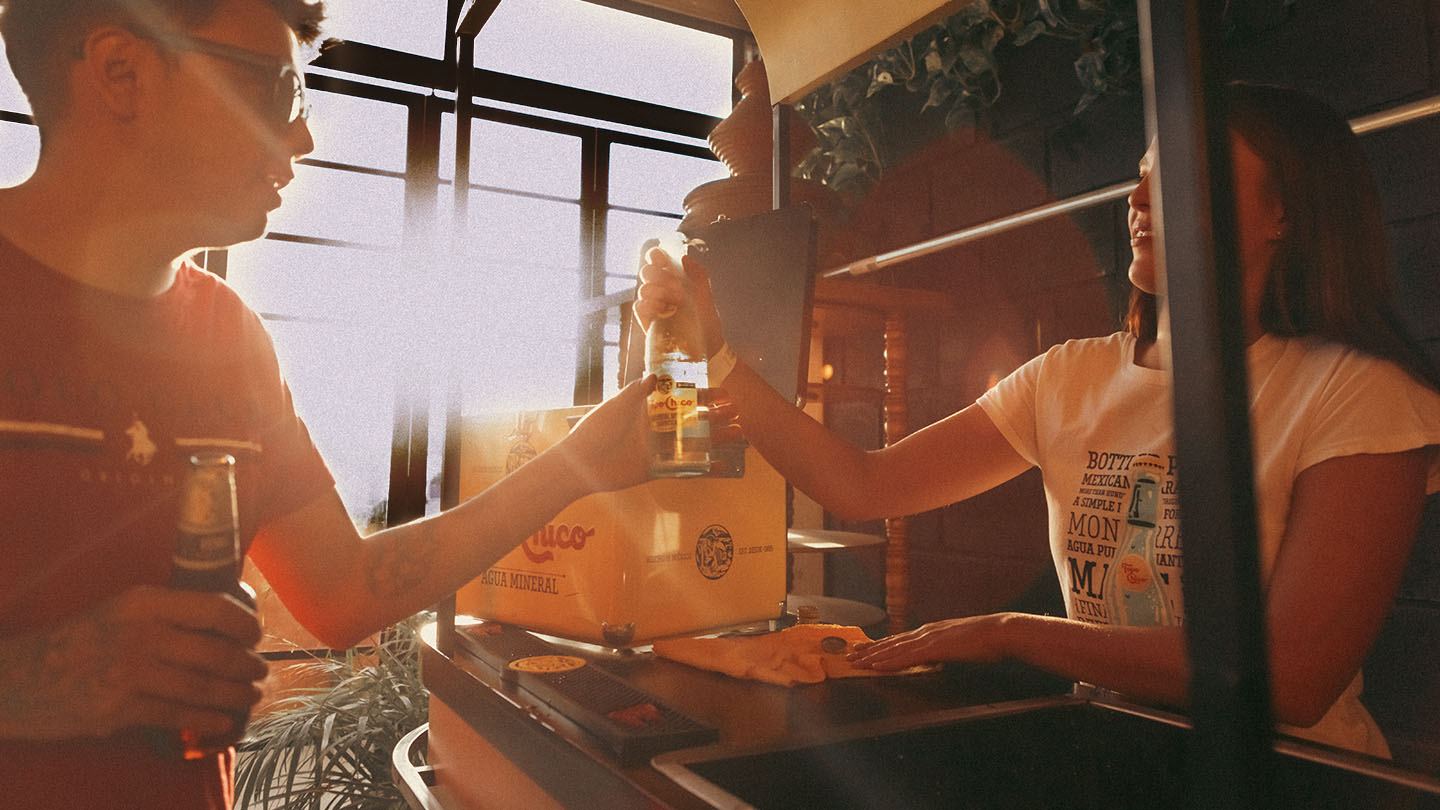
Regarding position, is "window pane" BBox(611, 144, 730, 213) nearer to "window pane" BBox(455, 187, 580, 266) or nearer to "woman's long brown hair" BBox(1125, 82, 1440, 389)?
"window pane" BBox(455, 187, 580, 266)

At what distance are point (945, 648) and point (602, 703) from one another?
0.39 m

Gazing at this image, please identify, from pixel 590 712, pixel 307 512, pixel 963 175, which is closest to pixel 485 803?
pixel 590 712

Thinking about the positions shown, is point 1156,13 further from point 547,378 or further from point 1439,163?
point 547,378

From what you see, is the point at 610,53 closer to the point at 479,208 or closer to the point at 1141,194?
the point at 479,208

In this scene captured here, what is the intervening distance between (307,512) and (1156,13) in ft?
3.34

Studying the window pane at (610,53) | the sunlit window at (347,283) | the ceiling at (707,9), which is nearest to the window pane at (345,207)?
the sunlit window at (347,283)

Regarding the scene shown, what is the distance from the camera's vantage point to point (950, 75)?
2.38 metres

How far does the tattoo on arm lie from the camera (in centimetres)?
100

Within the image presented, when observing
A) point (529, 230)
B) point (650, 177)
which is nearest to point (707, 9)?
point (650, 177)

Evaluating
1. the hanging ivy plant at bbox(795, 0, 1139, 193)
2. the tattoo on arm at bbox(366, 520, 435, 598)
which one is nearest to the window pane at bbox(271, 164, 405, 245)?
the hanging ivy plant at bbox(795, 0, 1139, 193)

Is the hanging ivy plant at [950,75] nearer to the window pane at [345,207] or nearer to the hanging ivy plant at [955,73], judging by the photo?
the hanging ivy plant at [955,73]

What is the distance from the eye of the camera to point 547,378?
4.43m

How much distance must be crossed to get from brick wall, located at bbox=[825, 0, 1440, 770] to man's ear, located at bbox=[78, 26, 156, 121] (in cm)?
181

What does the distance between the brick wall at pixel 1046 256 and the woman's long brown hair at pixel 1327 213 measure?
0.56 metres
